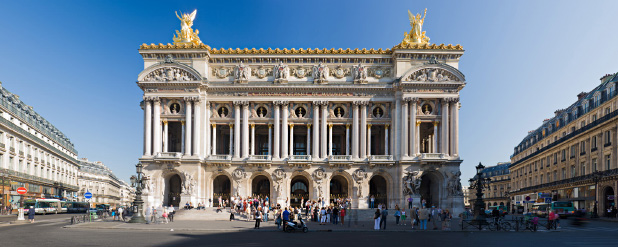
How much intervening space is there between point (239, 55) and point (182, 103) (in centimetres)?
857

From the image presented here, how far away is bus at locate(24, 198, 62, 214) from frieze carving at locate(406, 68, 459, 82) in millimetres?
49311

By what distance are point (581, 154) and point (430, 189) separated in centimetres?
2548

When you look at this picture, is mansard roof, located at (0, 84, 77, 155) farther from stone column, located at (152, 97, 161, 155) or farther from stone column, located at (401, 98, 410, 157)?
stone column, located at (401, 98, 410, 157)

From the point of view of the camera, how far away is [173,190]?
65.8m

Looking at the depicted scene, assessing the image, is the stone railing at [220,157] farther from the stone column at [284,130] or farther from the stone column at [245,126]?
the stone column at [284,130]

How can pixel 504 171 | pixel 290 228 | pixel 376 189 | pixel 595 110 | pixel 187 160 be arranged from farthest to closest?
pixel 504 171 → pixel 595 110 → pixel 376 189 → pixel 187 160 → pixel 290 228

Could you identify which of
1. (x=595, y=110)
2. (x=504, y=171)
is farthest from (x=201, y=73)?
(x=504, y=171)

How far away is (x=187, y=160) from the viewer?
62.4 metres

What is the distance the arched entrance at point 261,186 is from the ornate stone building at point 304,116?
2.73 metres

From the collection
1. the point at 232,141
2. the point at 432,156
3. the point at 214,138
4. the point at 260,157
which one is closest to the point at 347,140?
the point at 432,156

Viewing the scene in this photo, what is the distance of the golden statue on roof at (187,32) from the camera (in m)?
65.5

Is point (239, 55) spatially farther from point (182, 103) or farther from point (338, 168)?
point (338, 168)

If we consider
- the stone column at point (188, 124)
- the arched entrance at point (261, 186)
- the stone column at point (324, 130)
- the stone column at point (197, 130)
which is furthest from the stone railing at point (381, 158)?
the stone column at point (188, 124)

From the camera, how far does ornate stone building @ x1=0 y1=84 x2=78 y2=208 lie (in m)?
74.2
